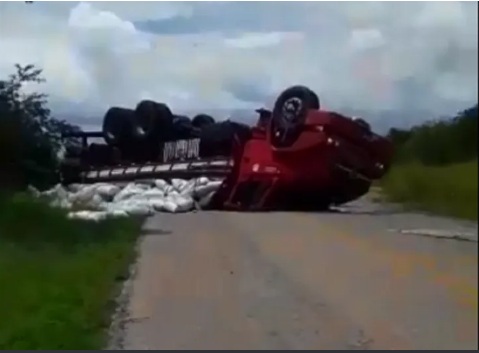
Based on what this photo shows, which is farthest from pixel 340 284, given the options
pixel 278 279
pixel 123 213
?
pixel 123 213

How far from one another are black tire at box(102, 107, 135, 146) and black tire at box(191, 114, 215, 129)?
170 mm

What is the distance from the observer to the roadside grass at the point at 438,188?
7.30 ft

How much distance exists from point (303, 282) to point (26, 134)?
0.92 m

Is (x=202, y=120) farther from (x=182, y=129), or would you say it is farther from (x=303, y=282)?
(x=303, y=282)

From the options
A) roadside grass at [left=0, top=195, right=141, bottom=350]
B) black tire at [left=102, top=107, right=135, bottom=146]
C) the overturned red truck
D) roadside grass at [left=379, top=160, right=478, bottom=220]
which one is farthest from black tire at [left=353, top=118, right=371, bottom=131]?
roadside grass at [left=0, top=195, right=141, bottom=350]

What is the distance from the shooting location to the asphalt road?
250cm

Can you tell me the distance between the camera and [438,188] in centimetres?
231

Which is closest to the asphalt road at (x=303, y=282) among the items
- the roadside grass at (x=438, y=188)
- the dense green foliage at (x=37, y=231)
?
the roadside grass at (x=438, y=188)

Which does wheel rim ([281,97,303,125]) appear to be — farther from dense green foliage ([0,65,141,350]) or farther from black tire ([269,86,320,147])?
dense green foliage ([0,65,141,350])

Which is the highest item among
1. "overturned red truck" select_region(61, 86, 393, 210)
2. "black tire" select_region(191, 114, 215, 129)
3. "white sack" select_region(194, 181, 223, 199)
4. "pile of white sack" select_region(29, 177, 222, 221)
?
"black tire" select_region(191, 114, 215, 129)

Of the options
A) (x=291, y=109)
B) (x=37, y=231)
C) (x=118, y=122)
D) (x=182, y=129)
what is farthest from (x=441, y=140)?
(x=37, y=231)

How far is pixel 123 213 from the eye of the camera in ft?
9.99

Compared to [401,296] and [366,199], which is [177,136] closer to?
[366,199]

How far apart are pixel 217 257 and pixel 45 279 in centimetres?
60
